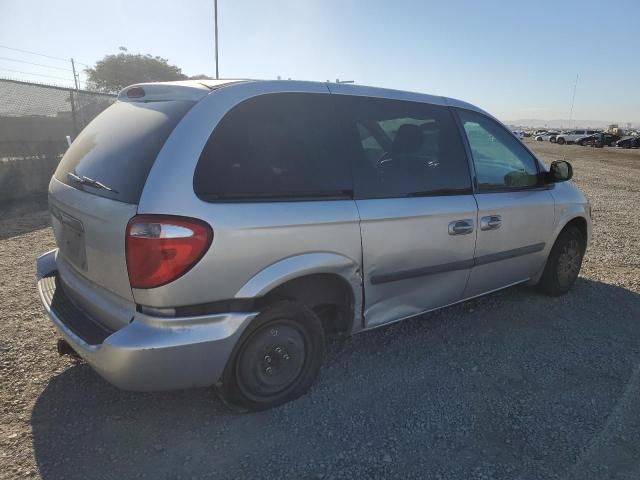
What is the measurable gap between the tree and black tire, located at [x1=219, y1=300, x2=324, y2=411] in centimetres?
4705

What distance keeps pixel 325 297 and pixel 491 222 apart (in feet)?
4.90

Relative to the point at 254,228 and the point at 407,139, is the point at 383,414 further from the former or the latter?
the point at 407,139

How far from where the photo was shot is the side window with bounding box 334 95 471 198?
292 centimetres

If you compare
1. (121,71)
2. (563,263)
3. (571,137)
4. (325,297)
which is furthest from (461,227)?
(571,137)

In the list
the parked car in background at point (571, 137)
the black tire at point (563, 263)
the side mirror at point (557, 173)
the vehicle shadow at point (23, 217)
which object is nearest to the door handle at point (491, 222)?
the side mirror at point (557, 173)

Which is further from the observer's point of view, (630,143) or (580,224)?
(630,143)

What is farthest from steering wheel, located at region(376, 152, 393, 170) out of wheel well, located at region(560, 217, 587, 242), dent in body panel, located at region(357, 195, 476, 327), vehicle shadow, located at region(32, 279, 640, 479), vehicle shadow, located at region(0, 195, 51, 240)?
vehicle shadow, located at region(0, 195, 51, 240)

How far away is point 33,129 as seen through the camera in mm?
9484

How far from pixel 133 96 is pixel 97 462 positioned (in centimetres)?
195

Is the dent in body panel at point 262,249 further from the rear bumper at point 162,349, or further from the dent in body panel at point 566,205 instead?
the dent in body panel at point 566,205

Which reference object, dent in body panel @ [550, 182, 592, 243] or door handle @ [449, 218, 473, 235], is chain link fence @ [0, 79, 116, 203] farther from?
dent in body panel @ [550, 182, 592, 243]

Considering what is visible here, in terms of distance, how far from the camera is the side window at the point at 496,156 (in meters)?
3.62

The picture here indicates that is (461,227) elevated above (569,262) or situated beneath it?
elevated above

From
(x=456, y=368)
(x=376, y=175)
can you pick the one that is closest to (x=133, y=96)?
(x=376, y=175)
